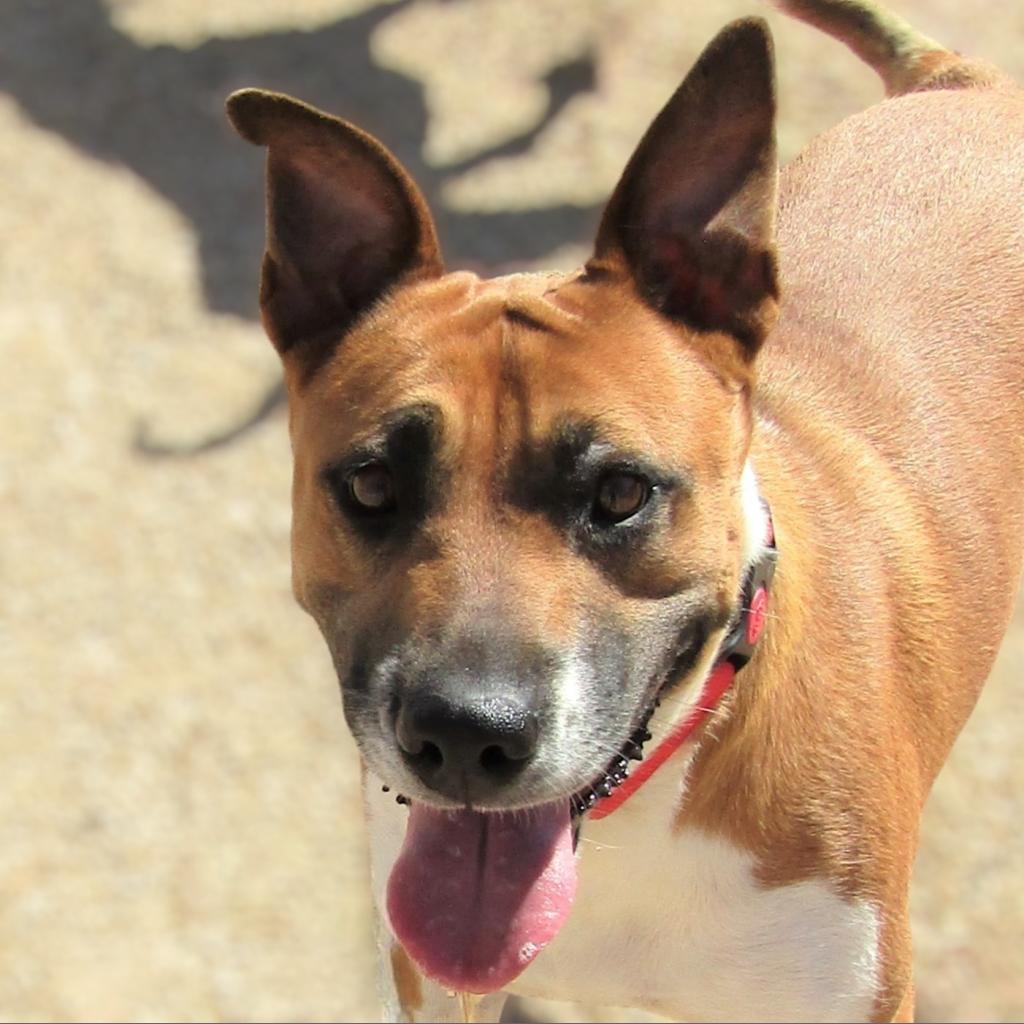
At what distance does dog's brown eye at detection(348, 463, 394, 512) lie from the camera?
2.57m

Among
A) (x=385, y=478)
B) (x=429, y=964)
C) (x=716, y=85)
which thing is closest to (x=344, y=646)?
(x=385, y=478)

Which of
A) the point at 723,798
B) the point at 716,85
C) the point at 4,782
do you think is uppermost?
the point at 716,85

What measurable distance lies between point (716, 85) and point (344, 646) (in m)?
1.13

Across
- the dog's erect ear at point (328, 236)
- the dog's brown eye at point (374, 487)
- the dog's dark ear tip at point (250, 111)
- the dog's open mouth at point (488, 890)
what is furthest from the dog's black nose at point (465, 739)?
the dog's dark ear tip at point (250, 111)

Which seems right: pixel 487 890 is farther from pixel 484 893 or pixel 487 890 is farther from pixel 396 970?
pixel 396 970

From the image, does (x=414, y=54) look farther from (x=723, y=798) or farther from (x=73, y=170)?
(x=723, y=798)

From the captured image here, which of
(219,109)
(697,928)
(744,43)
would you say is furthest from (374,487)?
(219,109)

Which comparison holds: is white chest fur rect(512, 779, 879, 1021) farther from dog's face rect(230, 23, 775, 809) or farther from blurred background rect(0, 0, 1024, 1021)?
blurred background rect(0, 0, 1024, 1021)

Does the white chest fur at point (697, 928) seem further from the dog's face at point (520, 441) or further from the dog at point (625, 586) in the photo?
the dog's face at point (520, 441)

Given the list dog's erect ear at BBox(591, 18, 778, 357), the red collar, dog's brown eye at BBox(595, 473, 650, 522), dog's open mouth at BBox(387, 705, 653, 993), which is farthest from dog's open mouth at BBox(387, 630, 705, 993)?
dog's erect ear at BBox(591, 18, 778, 357)

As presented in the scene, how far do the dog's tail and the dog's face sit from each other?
2.02 meters

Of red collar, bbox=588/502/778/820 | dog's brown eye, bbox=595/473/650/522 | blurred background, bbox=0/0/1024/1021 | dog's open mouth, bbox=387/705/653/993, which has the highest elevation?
dog's brown eye, bbox=595/473/650/522

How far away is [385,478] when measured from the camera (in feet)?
8.43

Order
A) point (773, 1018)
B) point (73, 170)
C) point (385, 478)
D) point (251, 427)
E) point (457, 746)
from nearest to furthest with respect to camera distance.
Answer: point (457, 746) → point (385, 478) → point (773, 1018) → point (251, 427) → point (73, 170)
